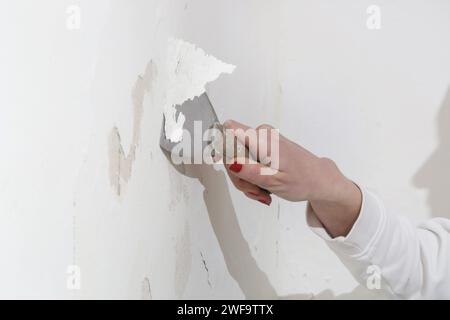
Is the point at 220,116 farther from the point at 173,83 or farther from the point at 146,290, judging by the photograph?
the point at 146,290

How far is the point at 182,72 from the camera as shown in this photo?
691 mm

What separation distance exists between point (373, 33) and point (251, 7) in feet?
1.02

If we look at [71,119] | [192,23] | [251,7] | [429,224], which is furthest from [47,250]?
[251,7]

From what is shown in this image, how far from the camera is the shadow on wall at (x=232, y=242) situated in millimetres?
866

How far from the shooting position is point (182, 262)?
0.76 meters

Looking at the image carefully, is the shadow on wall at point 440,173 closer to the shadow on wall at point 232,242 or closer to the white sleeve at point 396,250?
the shadow on wall at point 232,242

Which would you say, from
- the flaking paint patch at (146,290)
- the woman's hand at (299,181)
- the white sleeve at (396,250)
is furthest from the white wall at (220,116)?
the white sleeve at (396,250)

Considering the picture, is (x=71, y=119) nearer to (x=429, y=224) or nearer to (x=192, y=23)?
(x=192, y=23)

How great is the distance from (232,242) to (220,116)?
0.84ft

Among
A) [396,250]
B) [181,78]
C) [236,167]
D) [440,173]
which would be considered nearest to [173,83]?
[181,78]

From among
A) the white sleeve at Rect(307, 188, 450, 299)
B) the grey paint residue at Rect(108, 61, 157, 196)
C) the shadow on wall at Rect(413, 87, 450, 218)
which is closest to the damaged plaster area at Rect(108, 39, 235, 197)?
the grey paint residue at Rect(108, 61, 157, 196)

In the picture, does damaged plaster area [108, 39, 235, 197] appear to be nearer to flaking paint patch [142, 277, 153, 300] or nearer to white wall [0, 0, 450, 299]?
white wall [0, 0, 450, 299]

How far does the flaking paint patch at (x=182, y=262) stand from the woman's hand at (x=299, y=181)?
120mm

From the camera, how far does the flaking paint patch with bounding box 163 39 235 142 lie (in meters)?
0.67
